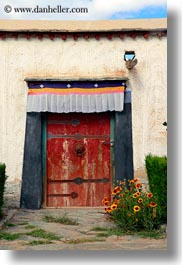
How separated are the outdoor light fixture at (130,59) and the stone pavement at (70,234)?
200 centimetres

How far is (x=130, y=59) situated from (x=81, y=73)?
70 cm

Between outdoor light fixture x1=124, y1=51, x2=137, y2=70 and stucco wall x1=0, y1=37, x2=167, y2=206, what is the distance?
0.28 ft

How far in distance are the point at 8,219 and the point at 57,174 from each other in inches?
46.4

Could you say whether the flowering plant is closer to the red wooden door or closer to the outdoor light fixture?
the red wooden door

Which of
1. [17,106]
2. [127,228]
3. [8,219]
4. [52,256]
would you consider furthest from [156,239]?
[17,106]

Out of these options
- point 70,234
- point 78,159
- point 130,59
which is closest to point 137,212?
point 70,234

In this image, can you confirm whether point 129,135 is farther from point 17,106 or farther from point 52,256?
point 52,256

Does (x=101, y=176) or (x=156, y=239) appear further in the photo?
(x=101, y=176)

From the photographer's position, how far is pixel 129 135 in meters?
7.12

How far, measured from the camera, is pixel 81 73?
281 inches

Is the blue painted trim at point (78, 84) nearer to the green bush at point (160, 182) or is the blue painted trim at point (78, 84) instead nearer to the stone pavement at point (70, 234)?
the green bush at point (160, 182)

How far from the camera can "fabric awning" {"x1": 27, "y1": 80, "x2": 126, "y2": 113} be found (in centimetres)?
700

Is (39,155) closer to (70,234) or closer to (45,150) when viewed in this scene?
(45,150)

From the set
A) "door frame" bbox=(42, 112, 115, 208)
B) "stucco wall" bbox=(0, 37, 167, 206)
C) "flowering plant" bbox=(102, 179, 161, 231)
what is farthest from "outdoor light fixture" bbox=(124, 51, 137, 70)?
"flowering plant" bbox=(102, 179, 161, 231)
